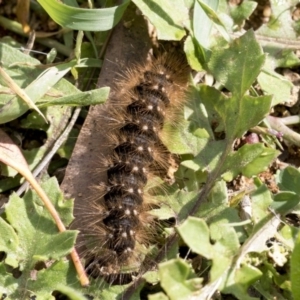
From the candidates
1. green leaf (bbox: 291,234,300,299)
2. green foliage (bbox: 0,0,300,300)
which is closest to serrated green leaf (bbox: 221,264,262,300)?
green foliage (bbox: 0,0,300,300)

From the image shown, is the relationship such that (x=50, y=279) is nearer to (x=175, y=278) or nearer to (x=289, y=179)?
(x=175, y=278)

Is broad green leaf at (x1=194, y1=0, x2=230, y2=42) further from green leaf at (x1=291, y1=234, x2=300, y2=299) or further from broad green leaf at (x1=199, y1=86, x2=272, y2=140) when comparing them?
green leaf at (x1=291, y1=234, x2=300, y2=299)

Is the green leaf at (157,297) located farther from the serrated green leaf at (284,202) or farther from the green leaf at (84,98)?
the green leaf at (84,98)

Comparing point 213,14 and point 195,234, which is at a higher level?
point 213,14

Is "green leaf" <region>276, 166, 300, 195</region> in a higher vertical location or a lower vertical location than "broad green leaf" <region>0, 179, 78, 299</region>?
higher

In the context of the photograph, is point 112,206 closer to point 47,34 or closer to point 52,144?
point 52,144

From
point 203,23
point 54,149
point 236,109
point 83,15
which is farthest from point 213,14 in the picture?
point 54,149
